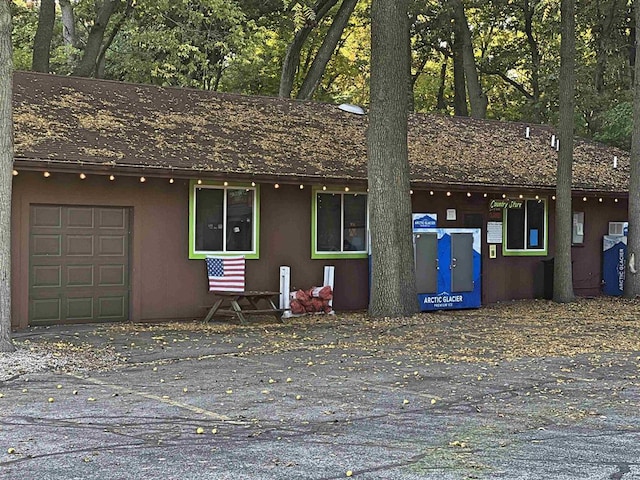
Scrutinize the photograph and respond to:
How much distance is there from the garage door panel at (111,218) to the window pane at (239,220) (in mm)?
1883

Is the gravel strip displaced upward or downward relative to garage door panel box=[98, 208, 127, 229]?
downward

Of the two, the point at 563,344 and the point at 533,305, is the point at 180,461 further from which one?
the point at 533,305

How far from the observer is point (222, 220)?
15.8 metres

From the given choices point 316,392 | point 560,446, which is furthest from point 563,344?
point 560,446

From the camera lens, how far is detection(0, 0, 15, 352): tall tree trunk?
10484 mm

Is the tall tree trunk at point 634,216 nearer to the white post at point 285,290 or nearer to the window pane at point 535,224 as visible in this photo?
the window pane at point 535,224

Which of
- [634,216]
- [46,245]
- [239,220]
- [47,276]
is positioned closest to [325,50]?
[634,216]

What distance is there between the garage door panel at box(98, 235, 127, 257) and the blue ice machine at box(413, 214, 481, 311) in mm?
5381

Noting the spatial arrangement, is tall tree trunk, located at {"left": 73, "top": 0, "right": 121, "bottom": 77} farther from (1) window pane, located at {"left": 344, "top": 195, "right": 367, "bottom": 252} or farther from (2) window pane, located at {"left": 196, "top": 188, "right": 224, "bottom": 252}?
(1) window pane, located at {"left": 344, "top": 195, "right": 367, "bottom": 252}

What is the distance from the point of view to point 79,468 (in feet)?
18.1

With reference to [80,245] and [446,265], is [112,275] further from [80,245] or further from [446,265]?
[446,265]

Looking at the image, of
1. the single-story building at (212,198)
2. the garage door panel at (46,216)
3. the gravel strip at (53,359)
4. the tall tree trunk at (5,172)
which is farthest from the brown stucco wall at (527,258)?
the tall tree trunk at (5,172)

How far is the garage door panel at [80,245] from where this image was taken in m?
14.3

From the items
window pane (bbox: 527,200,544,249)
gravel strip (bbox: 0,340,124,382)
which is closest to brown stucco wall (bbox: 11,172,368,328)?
gravel strip (bbox: 0,340,124,382)
